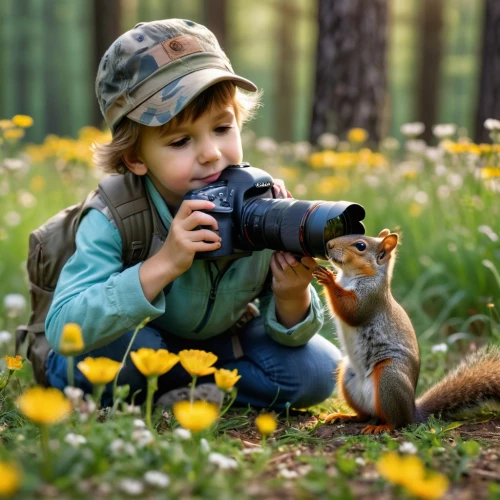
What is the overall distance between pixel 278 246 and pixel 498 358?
81 centimetres

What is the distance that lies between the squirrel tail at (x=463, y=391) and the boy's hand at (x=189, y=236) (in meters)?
0.81

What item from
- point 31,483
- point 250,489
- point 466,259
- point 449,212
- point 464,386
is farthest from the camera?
point 449,212

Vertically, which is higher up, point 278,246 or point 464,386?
point 278,246

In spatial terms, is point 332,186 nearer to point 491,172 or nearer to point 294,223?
point 491,172

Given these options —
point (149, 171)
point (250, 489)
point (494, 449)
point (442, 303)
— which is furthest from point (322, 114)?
point (250, 489)

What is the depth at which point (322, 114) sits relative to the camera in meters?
6.41

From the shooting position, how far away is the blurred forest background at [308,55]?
635cm

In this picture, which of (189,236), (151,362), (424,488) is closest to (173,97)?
(189,236)

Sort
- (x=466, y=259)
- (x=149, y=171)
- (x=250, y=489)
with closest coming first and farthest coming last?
(x=250, y=489)
(x=149, y=171)
(x=466, y=259)

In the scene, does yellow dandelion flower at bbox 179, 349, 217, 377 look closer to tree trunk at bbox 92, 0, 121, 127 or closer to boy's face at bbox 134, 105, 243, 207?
boy's face at bbox 134, 105, 243, 207

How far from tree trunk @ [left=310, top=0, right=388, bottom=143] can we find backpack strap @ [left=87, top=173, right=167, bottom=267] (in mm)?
4032

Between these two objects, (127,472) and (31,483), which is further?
(127,472)

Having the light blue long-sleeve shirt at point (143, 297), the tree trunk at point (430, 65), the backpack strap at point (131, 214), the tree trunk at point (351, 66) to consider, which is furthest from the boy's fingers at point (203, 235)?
the tree trunk at point (430, 65)

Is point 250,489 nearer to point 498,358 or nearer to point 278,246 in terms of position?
point 278,246
